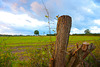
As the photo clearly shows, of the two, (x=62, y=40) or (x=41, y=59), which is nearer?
(x=62, y=40)

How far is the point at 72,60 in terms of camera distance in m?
2.75

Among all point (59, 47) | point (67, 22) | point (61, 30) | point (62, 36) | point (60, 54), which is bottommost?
point (60, 54)

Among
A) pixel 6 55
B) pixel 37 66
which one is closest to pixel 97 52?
pixel 37 66

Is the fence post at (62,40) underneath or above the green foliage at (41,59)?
above

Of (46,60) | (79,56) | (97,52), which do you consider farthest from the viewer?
(97,52)

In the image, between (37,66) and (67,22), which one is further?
(37,66)

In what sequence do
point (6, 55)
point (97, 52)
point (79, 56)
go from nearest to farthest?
1. point (79, 56)
2. point (6, 55)
3. point (97, 52)

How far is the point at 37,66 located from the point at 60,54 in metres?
0.98

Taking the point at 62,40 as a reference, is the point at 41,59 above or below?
below

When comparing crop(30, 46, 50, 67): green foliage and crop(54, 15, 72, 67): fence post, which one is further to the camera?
crop(30, 46, 50, 67): green foliage

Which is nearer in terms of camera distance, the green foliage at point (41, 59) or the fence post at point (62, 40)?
the fence post at point (62, 40)

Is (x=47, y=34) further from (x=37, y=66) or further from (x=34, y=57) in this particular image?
(x=37, y=66)

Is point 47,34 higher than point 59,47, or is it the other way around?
point 47,34

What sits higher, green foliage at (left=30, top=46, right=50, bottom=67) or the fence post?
the fence post
